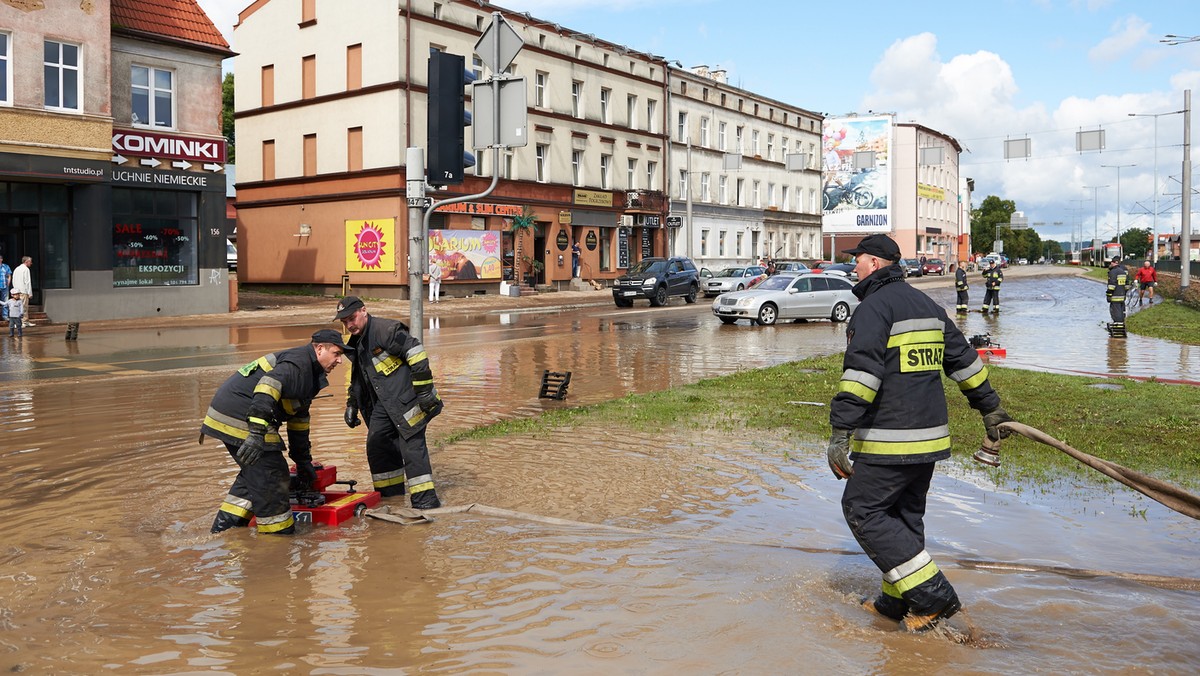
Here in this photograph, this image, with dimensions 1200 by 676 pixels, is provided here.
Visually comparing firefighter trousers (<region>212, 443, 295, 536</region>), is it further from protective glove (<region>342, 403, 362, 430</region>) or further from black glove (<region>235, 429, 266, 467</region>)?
protective glove (<region>342, 403, 362, 430</region>)

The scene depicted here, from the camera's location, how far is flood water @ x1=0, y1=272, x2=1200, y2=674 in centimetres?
478

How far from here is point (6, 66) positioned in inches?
958

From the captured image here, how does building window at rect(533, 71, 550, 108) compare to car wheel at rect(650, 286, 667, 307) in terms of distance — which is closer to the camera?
car wheel at rect(650, 286, 667, 307)

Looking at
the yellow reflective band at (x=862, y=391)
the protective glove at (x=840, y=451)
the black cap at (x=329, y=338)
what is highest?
the black cap at (x=329, y=338)

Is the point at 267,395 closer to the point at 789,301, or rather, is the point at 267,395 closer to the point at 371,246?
the point at 789,301

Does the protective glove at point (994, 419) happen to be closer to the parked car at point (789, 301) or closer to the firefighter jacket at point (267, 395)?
the firefighter jacket at point (267, 395)

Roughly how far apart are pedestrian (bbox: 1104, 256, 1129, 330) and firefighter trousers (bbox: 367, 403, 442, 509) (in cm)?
1858

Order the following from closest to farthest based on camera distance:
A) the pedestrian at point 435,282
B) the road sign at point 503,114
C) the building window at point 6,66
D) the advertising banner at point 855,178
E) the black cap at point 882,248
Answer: the black cap at point 882,248
the road sign at point 503,114
the building window at point 6,66
the pedestrian at point 435,282
the advertising banner at point 855,178

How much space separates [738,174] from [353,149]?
97.0ft

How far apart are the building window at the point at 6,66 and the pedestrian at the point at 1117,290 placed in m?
25.9

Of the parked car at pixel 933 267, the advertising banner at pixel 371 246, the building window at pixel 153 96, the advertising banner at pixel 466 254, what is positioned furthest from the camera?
the parked car at pixel 933 267

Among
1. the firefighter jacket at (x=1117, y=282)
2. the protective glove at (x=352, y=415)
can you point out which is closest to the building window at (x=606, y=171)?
the firefighter jacket at (x=1117, y=282)

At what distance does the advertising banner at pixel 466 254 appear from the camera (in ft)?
128

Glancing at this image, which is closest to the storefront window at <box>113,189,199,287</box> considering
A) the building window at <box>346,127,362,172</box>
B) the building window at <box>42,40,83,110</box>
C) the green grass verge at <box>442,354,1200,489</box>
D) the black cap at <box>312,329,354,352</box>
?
the building window at <box>42,40,83,110</box>
